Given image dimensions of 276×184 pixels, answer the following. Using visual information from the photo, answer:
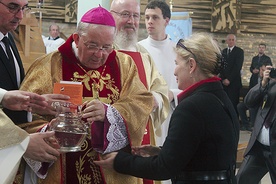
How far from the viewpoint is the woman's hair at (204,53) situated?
8.85 ft

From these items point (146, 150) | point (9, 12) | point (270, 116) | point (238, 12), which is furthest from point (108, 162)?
point (238, 12)

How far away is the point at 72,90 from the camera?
2754 mm

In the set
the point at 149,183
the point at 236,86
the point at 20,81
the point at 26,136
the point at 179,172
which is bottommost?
the point at 236,86

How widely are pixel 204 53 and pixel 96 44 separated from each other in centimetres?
59

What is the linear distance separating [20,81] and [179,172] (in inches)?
41.9

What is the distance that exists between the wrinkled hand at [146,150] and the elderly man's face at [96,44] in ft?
1.70

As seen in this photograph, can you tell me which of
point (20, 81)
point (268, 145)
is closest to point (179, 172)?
point (20, 81)

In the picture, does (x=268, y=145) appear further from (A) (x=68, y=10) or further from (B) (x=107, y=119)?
(A) (x=68, y=10)

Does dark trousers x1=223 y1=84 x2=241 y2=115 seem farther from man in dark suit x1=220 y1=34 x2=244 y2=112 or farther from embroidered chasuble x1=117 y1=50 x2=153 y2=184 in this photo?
embroidered chasuble x1=117 y1=50 x2=153 y2=184

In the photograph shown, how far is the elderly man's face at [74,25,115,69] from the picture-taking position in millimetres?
2918

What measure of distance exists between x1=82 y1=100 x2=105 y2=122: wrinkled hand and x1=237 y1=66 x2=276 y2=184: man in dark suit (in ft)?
8.86

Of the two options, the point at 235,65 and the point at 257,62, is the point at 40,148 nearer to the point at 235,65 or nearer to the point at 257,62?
the point at 235,65

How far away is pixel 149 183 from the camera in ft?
11.1

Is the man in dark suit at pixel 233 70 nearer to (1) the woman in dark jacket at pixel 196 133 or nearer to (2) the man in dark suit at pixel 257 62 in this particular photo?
(2) the man in dark suit at pixel 257 62
